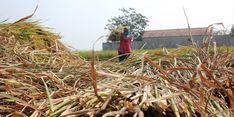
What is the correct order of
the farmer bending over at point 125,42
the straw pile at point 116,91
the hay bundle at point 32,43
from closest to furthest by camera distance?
the straw pile at point 116,91 → the hay bundle at point 32,43 → the farmer bending over at point 125,42

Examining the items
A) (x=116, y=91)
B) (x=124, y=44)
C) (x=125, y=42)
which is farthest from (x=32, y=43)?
(x=125, y=42)

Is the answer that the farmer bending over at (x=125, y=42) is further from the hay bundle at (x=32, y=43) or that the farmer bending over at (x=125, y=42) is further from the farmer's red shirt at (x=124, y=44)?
the hay bundle at (x=32, y=43)

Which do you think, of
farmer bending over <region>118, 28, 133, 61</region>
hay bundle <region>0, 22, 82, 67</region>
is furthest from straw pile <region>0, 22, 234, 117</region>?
farmer bending over <region>118, 28, 133, 61</region>

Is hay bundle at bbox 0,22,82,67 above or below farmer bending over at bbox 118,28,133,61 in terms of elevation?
above

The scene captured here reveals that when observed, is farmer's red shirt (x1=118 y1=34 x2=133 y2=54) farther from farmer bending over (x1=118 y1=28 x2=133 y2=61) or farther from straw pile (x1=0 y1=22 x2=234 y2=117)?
straw pile (x1=0 y1=22 x2=234 y2=117)

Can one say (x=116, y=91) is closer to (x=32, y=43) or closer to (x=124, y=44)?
(x=32, y=43)

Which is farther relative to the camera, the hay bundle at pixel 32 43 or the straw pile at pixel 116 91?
the hay bundle at pixel 32 43

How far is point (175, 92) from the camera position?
54.0 inches

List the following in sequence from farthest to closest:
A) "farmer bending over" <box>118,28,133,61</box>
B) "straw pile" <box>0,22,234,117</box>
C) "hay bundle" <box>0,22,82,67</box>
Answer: "farmer bending over" <box>118,28,133,61</box> < "hay bundle" <box>0,22,82,67</box> < "straw pile" <box>0,22,234,117</box>

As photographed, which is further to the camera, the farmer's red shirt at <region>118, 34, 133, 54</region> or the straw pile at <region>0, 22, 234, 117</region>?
the farmer's red shirt at <region>118, 34, 133, 54</region>

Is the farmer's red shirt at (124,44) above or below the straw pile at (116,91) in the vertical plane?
below

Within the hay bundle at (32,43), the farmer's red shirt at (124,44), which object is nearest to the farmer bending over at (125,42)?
the farmer's red shirt at (124,44)

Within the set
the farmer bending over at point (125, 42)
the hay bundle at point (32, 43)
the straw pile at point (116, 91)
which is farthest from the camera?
the farmer bending over at point (125, 42)

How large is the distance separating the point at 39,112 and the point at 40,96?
0.62 feet
